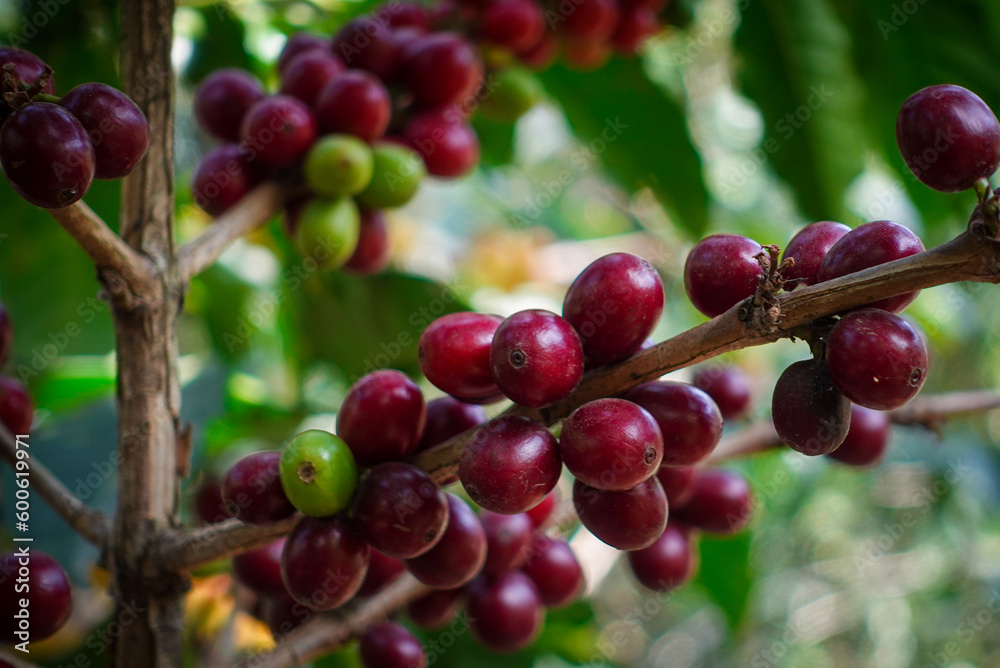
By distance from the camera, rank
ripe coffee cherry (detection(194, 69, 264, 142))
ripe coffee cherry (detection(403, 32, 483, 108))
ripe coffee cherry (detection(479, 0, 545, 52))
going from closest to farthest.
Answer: ripe coffee cherry (detection(194, 69, 264, 142))
ripe coffee cherry (detection(403, 32, 483, 108))
ripe coffee cherry (detection(479, 0, 545, 52))

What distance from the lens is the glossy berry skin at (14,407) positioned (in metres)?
1.28

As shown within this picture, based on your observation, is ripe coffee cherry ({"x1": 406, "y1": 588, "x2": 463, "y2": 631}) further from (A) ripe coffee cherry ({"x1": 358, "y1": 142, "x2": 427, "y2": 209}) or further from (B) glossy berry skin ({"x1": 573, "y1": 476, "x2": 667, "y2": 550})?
(A) ripe coffee cherry ({"x1": 358, "y1": 142, "x2": 427, "y2": 209})

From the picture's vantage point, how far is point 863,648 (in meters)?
5.42

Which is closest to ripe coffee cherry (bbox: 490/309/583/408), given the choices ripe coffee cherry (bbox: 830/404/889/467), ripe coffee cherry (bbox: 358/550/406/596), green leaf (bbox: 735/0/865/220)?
ripe coffee cherry (bbox: 358/550/406/596)

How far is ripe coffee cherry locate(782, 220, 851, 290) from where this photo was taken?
863 mm

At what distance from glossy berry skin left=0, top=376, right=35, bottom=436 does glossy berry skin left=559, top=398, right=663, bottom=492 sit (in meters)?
0.92

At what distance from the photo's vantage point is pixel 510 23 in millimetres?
1913

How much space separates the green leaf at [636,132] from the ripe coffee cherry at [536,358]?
1.50 metres

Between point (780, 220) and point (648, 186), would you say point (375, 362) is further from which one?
point (780, 220)

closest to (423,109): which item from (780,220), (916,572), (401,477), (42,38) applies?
(42,38)

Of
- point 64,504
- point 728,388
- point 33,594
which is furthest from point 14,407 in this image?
point 728,388

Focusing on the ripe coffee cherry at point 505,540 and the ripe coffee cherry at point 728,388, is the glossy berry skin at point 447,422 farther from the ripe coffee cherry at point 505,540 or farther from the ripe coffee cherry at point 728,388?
the ripe coffee cherry at point 728,388

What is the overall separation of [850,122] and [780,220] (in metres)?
2.16

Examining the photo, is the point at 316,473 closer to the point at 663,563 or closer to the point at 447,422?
the point at 447,422
